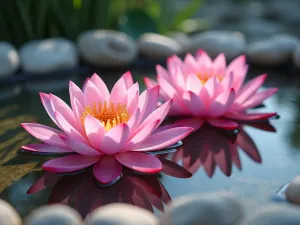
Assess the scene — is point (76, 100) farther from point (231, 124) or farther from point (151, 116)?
point (231, 124)

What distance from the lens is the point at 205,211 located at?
84 centimetres

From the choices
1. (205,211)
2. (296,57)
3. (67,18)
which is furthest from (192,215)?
(67,18)

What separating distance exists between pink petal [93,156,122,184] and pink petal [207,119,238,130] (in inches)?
16.8

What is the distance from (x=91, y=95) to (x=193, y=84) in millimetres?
330

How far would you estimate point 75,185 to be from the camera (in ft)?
3.90

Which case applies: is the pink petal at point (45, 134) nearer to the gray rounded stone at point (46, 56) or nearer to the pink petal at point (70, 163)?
the pink petal at point (70, 163)

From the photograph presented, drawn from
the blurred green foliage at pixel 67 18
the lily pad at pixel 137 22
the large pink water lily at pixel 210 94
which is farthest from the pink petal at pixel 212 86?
the lily pad at pixel 137 22

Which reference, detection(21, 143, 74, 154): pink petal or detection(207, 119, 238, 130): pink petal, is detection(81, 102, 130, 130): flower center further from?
detection(207, 119, 238, 130): pink petal

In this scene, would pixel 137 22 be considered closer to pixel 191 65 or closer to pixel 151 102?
pixel 191 65

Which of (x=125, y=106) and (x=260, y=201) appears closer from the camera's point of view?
(x=260, y=201)

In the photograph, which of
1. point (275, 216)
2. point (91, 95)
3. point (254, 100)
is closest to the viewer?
point (275, 216)

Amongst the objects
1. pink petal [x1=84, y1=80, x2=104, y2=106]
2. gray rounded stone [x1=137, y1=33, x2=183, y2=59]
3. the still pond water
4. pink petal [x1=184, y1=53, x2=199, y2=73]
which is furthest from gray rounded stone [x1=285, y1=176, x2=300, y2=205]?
gray rounded stone [x1=137, y1=33, x2=183, y2=59]

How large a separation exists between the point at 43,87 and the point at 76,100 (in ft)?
2.99

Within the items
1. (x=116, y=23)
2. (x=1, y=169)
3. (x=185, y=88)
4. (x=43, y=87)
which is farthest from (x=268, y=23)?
(x=1, y=169)
